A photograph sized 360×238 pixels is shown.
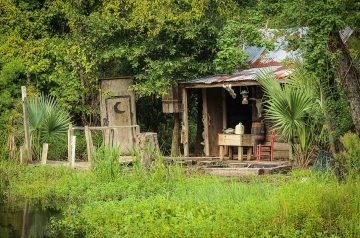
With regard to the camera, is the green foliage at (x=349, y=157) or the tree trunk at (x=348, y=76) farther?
the tree trunk at (x=348, y=76)

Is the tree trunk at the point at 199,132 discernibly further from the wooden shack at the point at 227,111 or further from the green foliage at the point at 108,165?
the green foliage at the point at 108,165

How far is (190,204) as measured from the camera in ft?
34.0

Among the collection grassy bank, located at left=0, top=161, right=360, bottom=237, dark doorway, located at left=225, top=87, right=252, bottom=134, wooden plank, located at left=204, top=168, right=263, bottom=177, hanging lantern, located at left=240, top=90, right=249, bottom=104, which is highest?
hanging lantern, located at left=240, top=90, right=249, bottom=104

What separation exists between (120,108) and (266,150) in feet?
15.4

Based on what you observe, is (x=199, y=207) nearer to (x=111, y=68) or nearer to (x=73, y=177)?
(x=73, y=177)

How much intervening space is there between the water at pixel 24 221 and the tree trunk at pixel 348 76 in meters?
5.85

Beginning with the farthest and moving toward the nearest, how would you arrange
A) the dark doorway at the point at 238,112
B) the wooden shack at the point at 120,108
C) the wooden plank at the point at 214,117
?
the wooden shack at the point at 120,108 → the dark doorway at the point at 238,112 → the wooden plank at the point at 214,117

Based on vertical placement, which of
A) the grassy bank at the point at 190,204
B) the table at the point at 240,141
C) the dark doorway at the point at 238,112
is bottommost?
the grassy bank at the point at 190,204

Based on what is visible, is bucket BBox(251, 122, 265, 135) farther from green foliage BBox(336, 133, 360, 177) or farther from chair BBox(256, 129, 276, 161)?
green foliage BBox(336, 133, 360, 177)

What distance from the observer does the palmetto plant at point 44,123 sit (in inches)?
705

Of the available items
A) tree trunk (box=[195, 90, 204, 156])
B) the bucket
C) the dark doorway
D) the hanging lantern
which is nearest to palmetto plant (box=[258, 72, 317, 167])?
the hanging lantern

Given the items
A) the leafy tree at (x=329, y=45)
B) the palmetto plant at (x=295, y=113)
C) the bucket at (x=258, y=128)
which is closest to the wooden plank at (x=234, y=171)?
the palmetto plant at (x=295, y=113)

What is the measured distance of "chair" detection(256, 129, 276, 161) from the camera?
16.5 meters

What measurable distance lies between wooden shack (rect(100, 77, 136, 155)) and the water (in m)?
5.90
